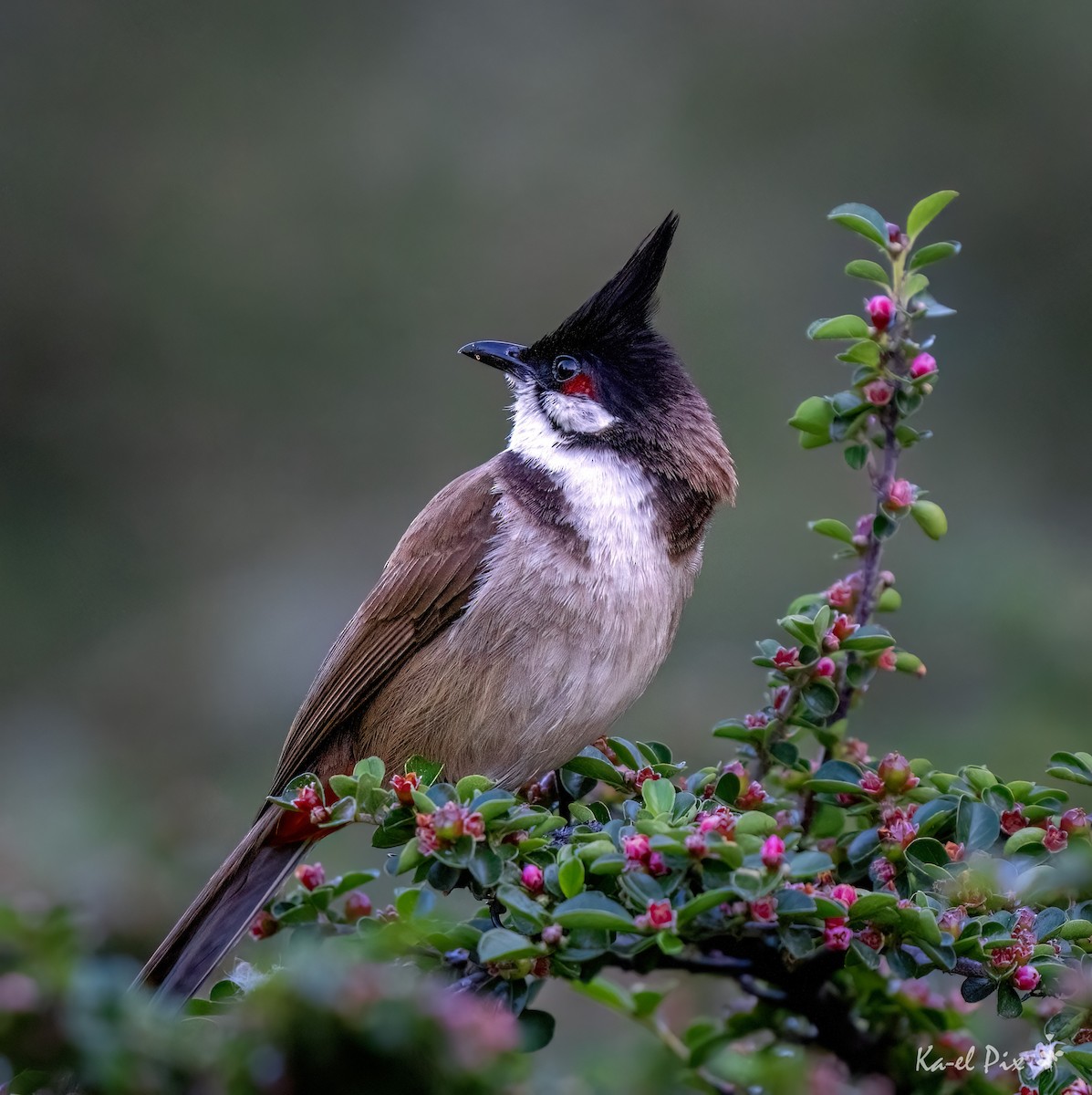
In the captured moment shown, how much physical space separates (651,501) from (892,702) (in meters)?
2.17

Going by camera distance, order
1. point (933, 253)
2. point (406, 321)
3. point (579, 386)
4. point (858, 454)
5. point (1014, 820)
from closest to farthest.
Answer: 1. point (1014, 820)
2. point (933, 253)
3. point (858, 454)
4. point (579, 386)
5. point (406, 321)

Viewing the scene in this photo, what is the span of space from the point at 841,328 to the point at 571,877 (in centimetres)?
84

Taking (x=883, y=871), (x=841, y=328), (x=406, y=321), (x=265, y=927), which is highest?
(x=406, y=321)

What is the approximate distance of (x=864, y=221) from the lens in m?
1.91

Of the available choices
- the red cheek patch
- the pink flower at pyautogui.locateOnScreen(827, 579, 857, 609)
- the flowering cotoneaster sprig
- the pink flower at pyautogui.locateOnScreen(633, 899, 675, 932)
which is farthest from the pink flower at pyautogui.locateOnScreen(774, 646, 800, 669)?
the red cheek patch

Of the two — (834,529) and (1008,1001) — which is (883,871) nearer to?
(1008,1001)

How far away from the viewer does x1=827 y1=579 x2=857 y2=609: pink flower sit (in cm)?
207

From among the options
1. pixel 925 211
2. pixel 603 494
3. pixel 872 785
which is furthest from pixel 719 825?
pixel 603 494

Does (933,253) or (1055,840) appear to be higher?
(933,253)

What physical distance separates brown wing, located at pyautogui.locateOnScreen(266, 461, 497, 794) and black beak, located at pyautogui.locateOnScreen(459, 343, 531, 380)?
0.76 feet

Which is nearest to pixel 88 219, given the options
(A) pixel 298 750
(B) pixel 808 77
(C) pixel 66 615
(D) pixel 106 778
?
(C) pixel 66 615

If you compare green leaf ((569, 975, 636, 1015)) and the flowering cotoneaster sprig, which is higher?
the flowering cotoneaster sprig

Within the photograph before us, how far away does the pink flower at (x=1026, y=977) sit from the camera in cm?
154

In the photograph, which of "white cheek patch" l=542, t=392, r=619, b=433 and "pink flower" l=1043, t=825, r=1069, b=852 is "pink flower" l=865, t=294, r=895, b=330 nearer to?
"pink flower" l=1043, t=825, r=1069, b=852
